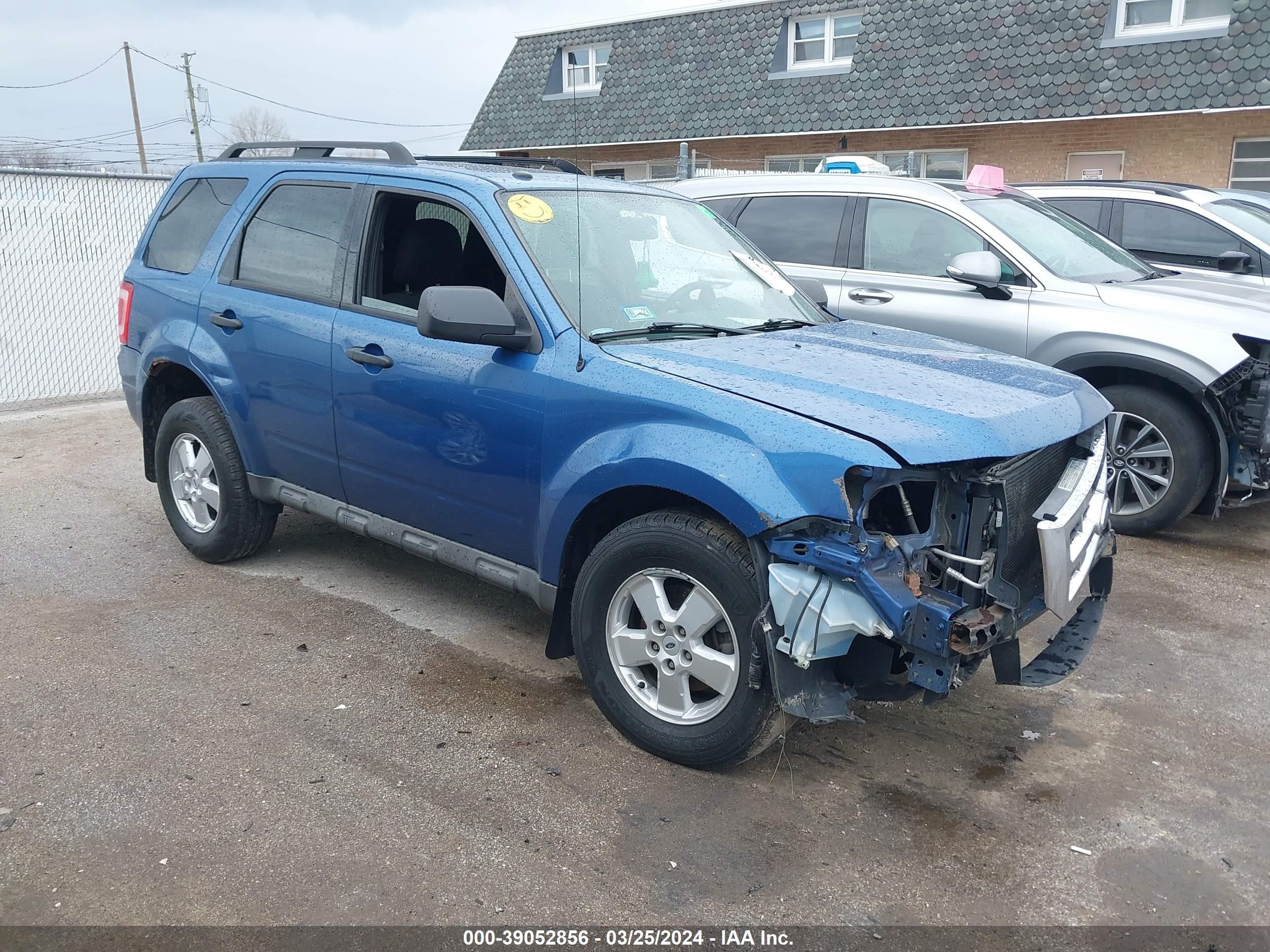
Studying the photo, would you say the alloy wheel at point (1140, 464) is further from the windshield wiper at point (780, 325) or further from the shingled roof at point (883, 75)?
the shingled roof at point (883, 75)

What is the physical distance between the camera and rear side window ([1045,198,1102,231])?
28.3ft

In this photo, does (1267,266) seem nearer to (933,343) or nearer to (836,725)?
(933,343)

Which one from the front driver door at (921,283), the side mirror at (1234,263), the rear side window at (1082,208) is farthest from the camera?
the rear side window at (1082,208)

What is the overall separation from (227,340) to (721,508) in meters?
2.88

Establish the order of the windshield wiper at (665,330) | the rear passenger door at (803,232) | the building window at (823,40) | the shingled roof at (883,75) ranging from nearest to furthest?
1. the windshield wiper at (665,330)
2. the rear passenger door at (803,232)
3. the shingled roof at (883,75)
4. the building window at (823,40)

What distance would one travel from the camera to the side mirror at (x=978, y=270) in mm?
6125

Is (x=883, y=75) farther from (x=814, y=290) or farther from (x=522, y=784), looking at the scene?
(x=522, y=784)

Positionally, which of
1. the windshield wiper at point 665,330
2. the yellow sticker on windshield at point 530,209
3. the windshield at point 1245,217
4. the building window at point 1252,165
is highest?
the building window at point 1252,165

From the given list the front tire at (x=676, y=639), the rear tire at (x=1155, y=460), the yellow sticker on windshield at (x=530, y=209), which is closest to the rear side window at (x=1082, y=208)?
the rear tire at (x=1155, y=460)

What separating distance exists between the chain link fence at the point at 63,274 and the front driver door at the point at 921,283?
6.10 m

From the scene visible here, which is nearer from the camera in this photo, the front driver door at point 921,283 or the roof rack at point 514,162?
the roof rack at point 514,162

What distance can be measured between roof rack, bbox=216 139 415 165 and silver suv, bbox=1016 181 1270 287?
594 centimetres

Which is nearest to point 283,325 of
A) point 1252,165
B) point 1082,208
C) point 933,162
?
point 1082,208

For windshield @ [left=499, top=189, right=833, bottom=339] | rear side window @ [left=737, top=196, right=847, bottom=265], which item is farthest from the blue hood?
rear side window @ [left=737, top=196, right=847, bottom=265]
